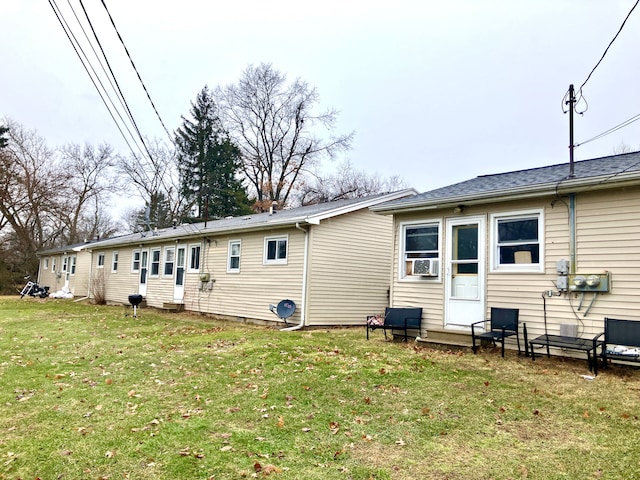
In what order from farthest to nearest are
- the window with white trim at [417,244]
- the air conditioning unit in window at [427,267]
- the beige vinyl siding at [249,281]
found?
the beige vinyl siding at [249,281], the window with white trim at [417,244], the air conditioning unit in window at [427,267]

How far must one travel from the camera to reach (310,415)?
446 centimetres

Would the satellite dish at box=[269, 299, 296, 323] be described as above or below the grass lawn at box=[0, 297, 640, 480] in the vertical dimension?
above

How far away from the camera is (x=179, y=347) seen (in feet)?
27.1

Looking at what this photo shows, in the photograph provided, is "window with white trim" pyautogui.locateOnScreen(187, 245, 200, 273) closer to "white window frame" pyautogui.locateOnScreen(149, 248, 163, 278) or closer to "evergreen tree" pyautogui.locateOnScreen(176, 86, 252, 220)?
"white window frame" pyautogui.locateOnScreen(149, 248, 163, 278)

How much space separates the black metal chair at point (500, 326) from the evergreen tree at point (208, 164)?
24.9m

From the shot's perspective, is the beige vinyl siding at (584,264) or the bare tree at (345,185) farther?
the bare tree at (345,185)

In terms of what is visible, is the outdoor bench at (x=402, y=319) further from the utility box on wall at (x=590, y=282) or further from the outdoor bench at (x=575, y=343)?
the utility box on wall at (x=590, y=282)

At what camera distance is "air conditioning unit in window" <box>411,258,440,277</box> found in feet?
28.8

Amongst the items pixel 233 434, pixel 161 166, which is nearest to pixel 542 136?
pixel 233 434

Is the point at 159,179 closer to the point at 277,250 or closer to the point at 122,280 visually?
the point at 122,280

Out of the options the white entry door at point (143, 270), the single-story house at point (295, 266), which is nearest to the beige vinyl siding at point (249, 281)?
the single-story house at point (295, 266)

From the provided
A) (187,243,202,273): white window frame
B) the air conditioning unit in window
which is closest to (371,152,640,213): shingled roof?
the air conditioning unit in window

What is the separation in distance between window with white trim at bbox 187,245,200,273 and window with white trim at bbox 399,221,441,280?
28.8 feet

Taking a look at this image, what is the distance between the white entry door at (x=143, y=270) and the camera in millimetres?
18830
